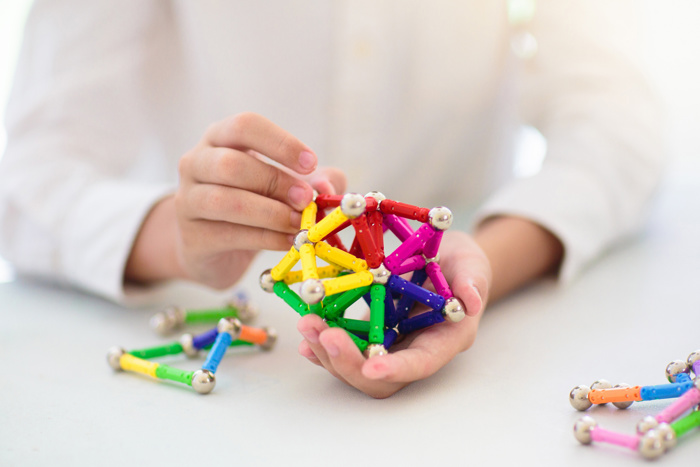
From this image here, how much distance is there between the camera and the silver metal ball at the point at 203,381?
2.12 feet

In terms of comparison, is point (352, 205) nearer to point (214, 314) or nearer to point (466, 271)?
point (466, 271)

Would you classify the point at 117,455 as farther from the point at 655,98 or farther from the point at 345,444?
the point at 655,98

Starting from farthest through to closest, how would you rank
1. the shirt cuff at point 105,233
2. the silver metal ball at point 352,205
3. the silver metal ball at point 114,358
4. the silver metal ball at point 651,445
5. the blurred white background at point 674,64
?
the blurred white background at point 674,64 < the shirt cuff at point 105,233 < the silver metal ball at point 114,358 < the silver metal ball at point 352,205 < the silver metal ball at point 651,445

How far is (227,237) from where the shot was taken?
29.6 inches

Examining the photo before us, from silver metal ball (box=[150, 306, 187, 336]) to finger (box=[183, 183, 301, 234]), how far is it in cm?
20

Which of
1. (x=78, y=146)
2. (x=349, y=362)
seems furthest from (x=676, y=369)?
(x=78, y=146)

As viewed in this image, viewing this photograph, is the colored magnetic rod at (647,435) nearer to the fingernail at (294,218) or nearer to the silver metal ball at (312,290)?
the silver metal ball at (312,290)

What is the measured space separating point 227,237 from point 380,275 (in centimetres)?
24

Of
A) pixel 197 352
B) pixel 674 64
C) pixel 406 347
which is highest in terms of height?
pixel 674 64

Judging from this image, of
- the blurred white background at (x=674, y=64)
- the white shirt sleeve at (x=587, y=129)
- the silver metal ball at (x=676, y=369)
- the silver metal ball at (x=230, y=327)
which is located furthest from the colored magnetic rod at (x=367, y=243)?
the blurred white background at (x=674, y=64)

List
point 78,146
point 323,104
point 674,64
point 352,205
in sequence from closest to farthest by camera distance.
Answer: point 352,205
point 78,146
point 323,104
point 674,64

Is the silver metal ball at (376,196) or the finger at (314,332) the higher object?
the silver metal ball at (376,196)

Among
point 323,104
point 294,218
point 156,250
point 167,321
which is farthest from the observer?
point 323,104

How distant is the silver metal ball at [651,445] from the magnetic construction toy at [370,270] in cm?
20
